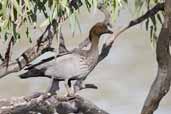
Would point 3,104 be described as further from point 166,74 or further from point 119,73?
point 119,73

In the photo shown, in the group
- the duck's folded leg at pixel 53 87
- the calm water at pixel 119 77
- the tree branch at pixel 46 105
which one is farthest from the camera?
the calm water at pixel 119 77

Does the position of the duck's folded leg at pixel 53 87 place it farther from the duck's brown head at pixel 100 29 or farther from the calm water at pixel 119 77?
the calm water at pixel 119 77

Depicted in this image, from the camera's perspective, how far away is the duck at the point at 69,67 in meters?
3.17

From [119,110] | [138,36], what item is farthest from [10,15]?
[138,36]

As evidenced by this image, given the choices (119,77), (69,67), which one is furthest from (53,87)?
(119,77)

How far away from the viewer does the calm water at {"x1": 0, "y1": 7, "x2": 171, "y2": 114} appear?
4871mm

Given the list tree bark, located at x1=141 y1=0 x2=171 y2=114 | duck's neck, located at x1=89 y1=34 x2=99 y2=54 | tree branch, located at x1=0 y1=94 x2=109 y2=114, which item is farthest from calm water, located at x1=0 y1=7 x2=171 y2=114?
tree bark, located at x1=141 y1=0 x2=171 y2=114

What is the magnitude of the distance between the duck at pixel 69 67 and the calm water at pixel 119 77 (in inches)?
56.5

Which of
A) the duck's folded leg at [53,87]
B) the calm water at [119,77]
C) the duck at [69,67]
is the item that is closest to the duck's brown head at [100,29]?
the duck at [69,67]

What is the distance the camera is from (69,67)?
3.17 metres

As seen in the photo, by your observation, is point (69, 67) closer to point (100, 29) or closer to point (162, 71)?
point (100, 29)

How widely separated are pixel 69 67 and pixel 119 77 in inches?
84.8

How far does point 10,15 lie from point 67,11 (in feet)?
0.71

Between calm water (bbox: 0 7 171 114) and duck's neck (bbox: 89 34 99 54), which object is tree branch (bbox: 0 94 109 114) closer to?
duck's neck (bbox: 89 34 99 54)
